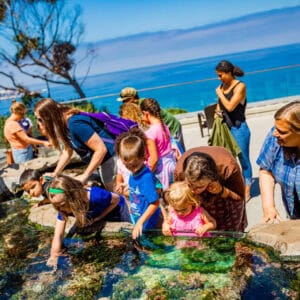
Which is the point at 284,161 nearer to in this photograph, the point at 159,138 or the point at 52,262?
the point at 159,138

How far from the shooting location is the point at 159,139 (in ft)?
11.6

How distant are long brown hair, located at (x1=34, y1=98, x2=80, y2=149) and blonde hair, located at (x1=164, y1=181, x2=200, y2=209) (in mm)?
1154

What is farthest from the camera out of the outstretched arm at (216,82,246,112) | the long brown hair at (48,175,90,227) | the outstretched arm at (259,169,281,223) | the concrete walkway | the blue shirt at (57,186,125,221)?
the concrete walkway

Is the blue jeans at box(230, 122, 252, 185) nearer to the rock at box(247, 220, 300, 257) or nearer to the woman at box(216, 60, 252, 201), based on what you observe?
the woman at box(216, 60, 252, 201)

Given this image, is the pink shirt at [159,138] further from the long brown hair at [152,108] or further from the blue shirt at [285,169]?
the blue shirt at [285,169]

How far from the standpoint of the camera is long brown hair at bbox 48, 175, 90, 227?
9.16 ft

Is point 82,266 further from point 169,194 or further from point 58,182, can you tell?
point 169,194

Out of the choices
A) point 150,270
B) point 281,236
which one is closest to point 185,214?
point 150,270

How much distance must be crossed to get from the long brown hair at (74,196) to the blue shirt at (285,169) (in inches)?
53.2

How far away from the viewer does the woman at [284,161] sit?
2117 mm

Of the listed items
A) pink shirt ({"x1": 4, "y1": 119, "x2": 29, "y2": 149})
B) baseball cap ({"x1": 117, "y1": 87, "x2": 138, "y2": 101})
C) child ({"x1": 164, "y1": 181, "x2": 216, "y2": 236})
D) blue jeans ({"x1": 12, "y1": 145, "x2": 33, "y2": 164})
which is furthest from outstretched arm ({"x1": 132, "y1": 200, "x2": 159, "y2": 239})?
blue jeans ({"x1": 12, "y1": 145, "x2": 33, "y2": 164})

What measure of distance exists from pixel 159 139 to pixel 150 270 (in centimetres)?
136

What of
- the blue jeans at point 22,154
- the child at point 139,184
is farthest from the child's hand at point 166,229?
the blue jeans at point 22,154

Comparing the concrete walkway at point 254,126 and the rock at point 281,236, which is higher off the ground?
the concrete walkway at point 254,126
